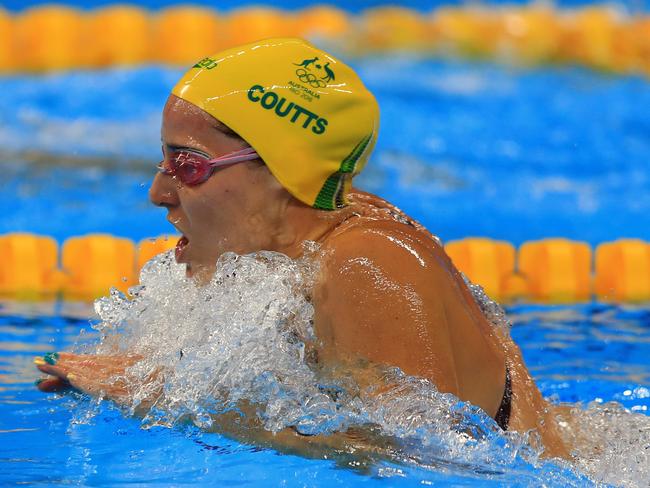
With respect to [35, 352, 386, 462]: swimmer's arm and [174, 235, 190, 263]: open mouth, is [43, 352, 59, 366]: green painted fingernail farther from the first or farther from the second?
[174, 235, 190, 263]: open mouth

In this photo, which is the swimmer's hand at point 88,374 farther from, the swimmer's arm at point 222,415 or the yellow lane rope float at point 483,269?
the yellow lane rope float at point 483,269

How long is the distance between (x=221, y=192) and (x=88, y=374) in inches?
21.5

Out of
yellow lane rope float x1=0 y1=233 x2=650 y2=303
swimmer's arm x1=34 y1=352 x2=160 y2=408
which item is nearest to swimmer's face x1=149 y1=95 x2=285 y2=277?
swimmer's arm x1=34 y1=352 x2=160 y2=408

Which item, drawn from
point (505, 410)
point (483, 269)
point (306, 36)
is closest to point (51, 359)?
point (505, 410)

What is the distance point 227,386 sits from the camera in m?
2.42

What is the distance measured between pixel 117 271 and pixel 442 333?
317 cm

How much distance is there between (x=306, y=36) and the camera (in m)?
9.35

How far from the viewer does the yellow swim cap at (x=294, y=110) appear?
7.52 ft

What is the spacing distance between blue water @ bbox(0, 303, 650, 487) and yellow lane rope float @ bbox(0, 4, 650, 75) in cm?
560

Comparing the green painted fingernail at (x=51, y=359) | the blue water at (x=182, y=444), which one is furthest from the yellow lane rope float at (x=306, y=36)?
the green painted fingernail at (x=51, y=359)

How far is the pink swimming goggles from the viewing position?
228 centimetres

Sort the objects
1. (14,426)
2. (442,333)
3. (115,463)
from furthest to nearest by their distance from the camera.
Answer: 1. (14,426)
2. (115,463)
3. (442,333)

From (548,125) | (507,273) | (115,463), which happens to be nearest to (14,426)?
(115,463)

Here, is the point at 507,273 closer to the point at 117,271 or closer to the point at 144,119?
the point at 117,271
